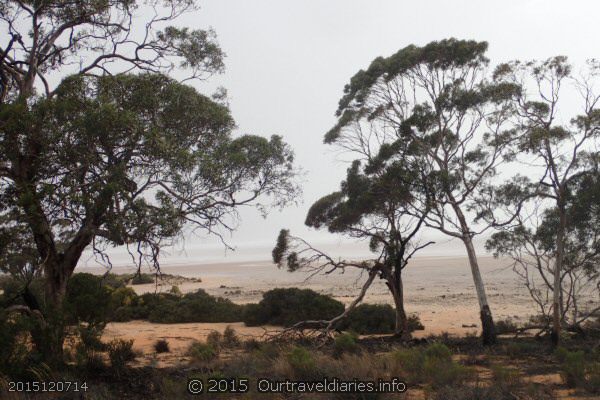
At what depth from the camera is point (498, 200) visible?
15.6 meters

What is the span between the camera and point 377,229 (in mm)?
16562

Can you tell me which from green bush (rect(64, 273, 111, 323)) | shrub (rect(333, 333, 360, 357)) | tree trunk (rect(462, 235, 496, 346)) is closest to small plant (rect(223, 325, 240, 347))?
shrub (rect(333, 333, 360, 357))

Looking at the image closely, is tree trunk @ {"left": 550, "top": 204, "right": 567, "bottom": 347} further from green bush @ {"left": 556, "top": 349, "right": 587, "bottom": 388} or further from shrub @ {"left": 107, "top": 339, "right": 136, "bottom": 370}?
shrub @ {"left": 107, "top": 339, "right": 136, "bottom": 370}

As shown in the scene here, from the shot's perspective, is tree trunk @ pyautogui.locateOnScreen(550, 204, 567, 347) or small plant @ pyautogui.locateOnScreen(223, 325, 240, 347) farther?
small plant @ pyautogui.locateOnScreen(223, 325, 240, 347)

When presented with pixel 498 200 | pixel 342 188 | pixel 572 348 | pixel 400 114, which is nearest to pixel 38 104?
pixel 342 188

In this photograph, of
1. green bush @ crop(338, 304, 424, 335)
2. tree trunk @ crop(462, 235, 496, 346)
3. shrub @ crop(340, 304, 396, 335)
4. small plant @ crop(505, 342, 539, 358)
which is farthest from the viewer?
shrub @ crop(340, 304, 396, 335)

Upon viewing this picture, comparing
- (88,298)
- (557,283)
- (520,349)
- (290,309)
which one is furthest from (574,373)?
(290,309)

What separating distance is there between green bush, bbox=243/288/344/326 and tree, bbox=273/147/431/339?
349cm

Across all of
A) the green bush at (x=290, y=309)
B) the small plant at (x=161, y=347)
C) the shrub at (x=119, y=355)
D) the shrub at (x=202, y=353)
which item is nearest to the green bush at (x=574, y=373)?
the shrub at (x=202, y=353)

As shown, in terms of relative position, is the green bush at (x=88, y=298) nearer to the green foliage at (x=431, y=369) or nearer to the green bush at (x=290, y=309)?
the green foliage at (x=431, y=369)

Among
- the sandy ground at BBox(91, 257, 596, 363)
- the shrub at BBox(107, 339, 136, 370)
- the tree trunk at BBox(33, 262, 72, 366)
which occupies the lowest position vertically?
the sandy ground at BBox(91, 257, 596, 363)

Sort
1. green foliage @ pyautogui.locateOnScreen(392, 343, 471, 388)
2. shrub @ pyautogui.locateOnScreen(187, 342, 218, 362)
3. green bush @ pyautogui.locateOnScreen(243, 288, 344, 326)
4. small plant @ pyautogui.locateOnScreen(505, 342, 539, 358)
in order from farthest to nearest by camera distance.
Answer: green bush @ pyautogui.locateOnScreen(243, 288, 344, 326) < small plant @ pyautogui.locateOnScreen(505, 342, 539, 358) < shrub @ pyautogui.locateOnScreen(187, 342, 218, 362) < green foliage @ pyautogui.locateOnScreen(392, 343, 471, 388)

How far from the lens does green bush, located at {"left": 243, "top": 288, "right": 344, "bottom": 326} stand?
19.6 meters

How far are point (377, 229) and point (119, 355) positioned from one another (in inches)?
359
